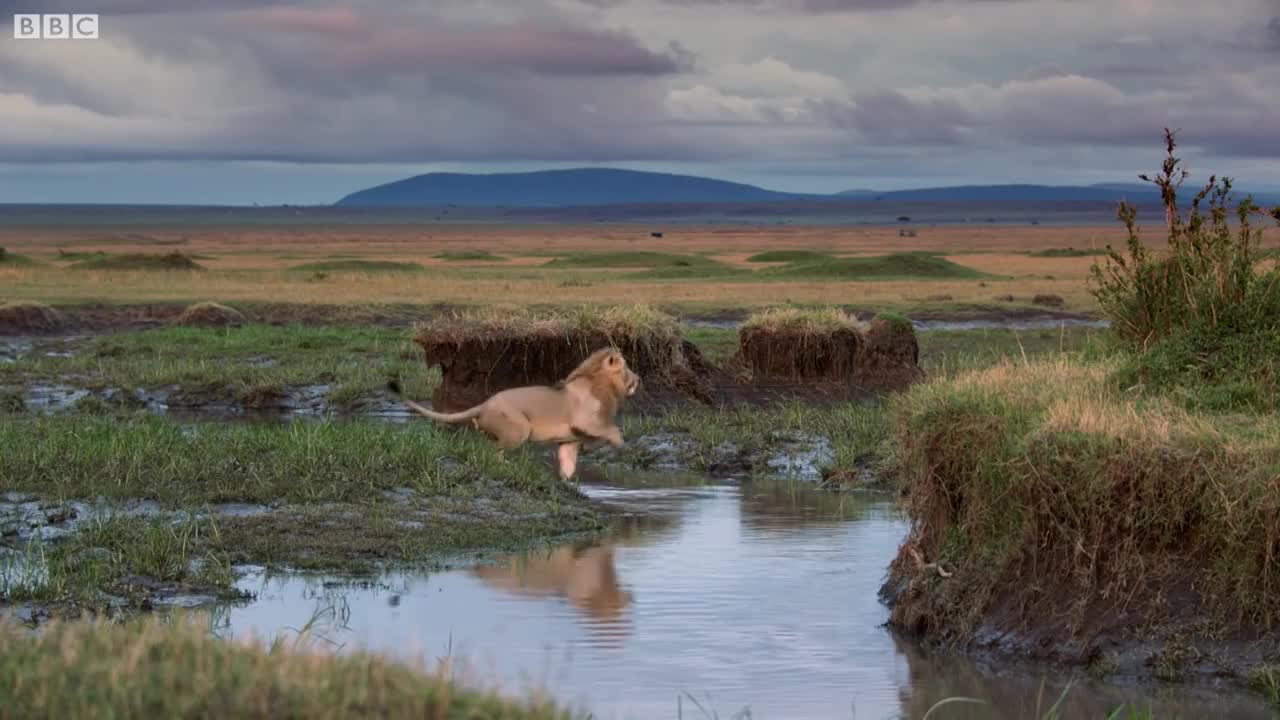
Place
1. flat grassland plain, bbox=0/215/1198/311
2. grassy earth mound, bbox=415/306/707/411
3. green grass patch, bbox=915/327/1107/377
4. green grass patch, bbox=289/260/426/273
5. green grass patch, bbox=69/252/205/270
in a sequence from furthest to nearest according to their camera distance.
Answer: green grass patch, bbox=289/260/426/273 < green grass patch, bbox=69/252/205/270 < flat grassland plain, bbox=0/215/1198/311 < green grass patch, bbox=915/327/1107/377 < grassy earth mound, bbox=415/306/707/411

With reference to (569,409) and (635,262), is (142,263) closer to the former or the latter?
(635,262)

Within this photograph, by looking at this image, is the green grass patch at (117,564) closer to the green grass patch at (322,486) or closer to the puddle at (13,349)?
the green grass patch at (322,486)

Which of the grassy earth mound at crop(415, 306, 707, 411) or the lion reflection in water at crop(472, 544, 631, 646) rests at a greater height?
the grassy earth mound at crop(415, 306, 707, 411)

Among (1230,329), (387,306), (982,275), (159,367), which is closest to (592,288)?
(387,306)

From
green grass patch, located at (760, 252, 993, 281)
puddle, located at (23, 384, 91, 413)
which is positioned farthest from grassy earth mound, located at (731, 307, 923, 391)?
green grass patch, located at (760, 252, 993, 281)

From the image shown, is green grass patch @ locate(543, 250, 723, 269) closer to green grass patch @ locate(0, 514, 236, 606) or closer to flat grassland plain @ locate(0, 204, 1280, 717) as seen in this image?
flat grassland plain @ locate(0, 204, 1280, 717)

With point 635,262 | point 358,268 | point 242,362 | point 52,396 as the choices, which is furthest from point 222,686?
point 635,262

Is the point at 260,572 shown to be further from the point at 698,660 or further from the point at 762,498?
the point at 762,498

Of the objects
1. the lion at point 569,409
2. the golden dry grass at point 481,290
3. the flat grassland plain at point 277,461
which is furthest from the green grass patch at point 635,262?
the lion at point 569,409

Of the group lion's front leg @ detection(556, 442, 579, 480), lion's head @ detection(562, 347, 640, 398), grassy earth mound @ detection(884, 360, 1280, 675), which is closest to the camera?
grassy earth mound @ detection(884, 360, 1280, 675)

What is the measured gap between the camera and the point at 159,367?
27641 millimetres

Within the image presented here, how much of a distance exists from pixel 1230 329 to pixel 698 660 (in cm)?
479

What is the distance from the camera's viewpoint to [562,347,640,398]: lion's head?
48.6ft

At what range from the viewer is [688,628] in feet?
35.9
